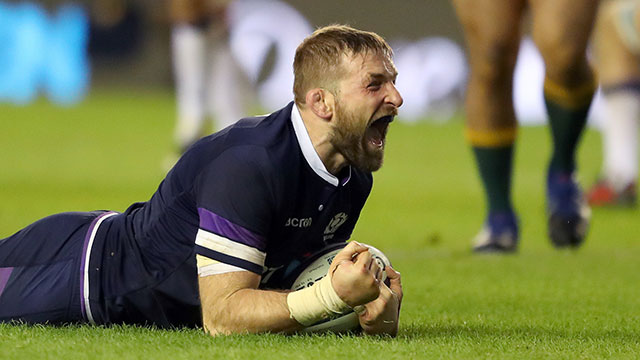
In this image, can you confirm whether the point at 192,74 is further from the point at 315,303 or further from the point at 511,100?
the point at 315,303

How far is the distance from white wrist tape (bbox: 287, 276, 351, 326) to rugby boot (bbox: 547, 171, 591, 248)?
2887 millimetres

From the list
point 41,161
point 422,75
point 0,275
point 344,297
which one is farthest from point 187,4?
point 422,75

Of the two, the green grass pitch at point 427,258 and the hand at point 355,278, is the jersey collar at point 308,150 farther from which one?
the green grass pitch at point 427,258

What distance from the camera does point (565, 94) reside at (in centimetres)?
575

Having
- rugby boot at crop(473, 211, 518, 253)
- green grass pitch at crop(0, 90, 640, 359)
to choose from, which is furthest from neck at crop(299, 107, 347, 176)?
rugby boot at crop(473, 211, 518, 253)

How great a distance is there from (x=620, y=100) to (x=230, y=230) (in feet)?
18.4

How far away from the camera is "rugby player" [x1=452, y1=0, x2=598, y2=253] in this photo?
5.44 m

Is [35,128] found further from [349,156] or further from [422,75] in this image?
[349,156]

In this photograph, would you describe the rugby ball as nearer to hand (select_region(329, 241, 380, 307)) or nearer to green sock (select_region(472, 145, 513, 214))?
hand (select_region(329, 241, 380, 307))

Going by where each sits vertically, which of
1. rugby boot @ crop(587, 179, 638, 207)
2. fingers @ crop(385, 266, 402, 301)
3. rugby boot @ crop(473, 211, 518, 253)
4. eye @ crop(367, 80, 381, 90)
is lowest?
rugby boot @ crop(587, 179, 638, 207)

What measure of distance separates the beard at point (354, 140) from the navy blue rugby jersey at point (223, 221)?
0.27ft

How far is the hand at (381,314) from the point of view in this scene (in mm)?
3244

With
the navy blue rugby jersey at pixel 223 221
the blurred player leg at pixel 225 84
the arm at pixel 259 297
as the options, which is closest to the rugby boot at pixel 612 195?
the blurred player leg at pixel 225 84

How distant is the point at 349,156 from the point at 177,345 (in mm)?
676
